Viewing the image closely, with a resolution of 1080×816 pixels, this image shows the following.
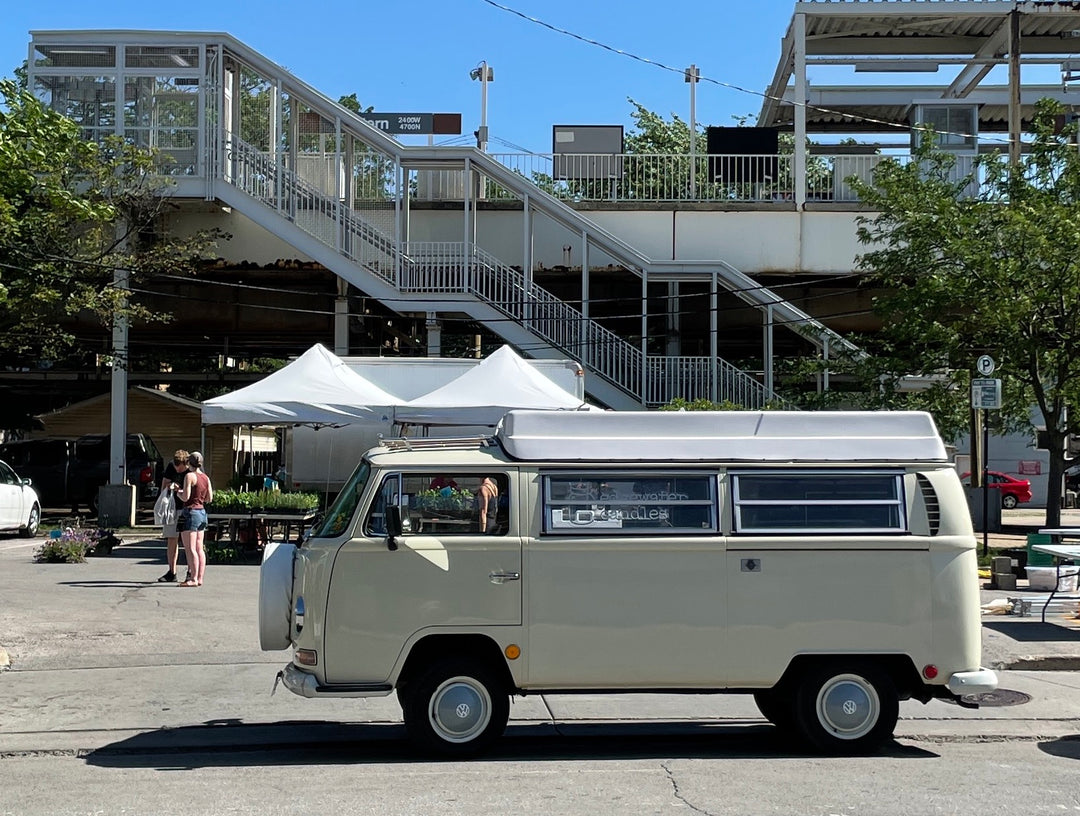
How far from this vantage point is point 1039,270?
19.8 m

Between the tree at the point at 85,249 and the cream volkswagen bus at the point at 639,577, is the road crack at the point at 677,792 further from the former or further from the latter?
the tree at the point at 85,249

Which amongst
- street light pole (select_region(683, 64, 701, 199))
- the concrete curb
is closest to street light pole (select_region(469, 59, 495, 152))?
street light pole (select_region(683, 64, 701, 199))

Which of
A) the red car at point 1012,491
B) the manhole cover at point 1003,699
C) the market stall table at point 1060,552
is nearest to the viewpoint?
the manhole cover at point 1003,699

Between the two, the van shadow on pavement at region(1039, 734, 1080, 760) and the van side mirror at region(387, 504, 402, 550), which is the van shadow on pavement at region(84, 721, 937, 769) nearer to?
the van shadow on pavement at region(1039, 734, 1080, 760)

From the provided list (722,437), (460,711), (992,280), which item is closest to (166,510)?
(460,711)

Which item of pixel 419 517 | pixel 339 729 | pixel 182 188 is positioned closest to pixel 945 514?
pixel 419 517

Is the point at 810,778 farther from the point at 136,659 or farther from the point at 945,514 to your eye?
the point at 136,659

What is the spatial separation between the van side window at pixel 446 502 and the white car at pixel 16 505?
16.4 meters

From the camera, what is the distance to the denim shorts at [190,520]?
50.7 feet

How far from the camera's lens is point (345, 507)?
7.72 metres

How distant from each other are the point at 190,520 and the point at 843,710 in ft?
33.2

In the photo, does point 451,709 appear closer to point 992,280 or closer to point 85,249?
point 992,280

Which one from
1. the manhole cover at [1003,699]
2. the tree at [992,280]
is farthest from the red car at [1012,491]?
the manhole cover at [1003,699]

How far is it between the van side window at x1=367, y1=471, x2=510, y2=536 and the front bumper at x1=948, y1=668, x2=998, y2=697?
302 centimetres
